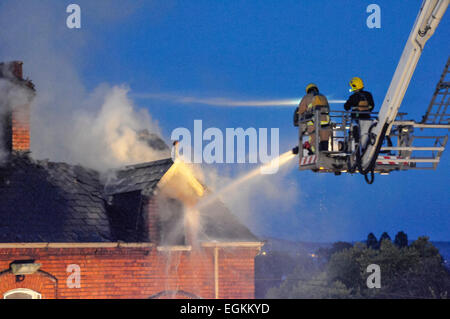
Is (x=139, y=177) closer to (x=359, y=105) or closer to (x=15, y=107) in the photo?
(x=15, y=107)

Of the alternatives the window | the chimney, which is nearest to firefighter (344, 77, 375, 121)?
the window

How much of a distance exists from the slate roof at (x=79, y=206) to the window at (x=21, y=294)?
1210 mm

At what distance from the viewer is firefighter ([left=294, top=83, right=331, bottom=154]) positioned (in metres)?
14.4

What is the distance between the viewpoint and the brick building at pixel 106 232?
17.2 metres

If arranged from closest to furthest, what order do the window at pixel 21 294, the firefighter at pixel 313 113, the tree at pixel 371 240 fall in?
the firefighter at pixel 313 113 < the window at pixel 21 294 < the tree at pixel 371 240

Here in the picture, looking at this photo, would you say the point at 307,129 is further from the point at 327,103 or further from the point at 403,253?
the point at 403,253

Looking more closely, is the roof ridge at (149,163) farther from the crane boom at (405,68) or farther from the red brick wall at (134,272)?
the crane boom at (405,68)

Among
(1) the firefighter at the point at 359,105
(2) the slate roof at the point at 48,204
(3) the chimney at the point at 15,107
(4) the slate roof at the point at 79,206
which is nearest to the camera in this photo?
(1) the firefighter at the point at 359,105

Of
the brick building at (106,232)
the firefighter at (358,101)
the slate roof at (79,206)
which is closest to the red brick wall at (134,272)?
the brick building at (106,232)

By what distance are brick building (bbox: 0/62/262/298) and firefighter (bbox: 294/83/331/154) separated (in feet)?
17.0

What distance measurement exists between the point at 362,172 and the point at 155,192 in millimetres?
6632

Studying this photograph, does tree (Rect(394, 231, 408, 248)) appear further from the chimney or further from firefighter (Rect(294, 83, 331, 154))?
firefighter (Rect(294, 83, 331, 154))

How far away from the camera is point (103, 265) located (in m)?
18.0
